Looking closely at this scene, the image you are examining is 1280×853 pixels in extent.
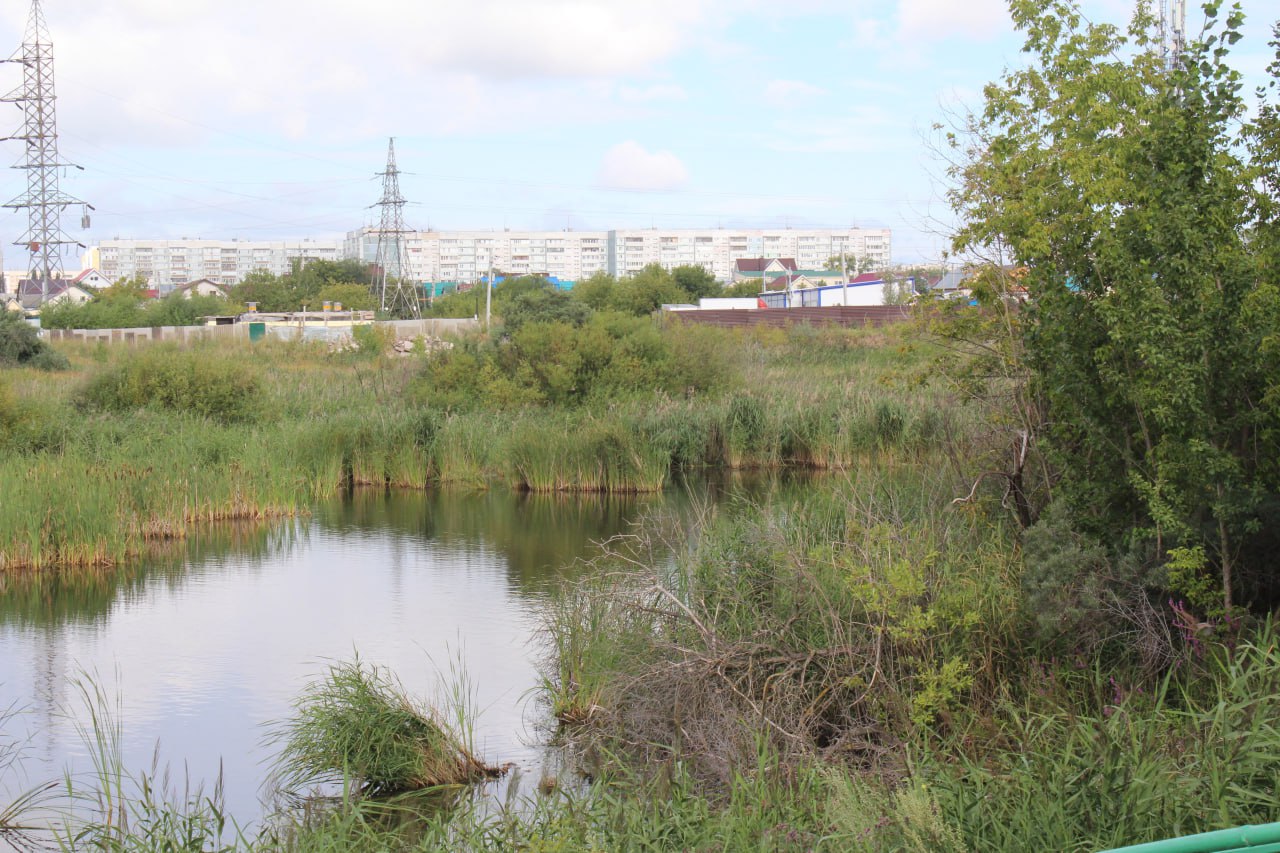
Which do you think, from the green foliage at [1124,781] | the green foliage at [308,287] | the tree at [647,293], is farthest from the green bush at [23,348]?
the green foliage at [308,287]

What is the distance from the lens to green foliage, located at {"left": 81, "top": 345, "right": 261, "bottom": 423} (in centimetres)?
2138

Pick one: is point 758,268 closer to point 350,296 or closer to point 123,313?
point 350,296

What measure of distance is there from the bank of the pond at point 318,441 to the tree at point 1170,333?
6.50 metres

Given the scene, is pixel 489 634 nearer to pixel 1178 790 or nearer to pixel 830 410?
pixel 1178 790

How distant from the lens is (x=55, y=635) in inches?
434

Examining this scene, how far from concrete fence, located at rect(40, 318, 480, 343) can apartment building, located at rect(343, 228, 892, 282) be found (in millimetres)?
116516

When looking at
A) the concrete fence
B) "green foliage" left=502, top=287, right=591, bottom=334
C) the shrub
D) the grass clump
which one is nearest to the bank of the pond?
"green foliage" left=502, top=287, right=591, bottom=334

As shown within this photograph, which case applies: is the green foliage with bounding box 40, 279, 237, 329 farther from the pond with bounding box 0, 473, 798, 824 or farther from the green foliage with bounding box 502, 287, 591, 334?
the pond with bounding box 0, 473, 798, 824

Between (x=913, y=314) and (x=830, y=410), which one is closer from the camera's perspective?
(x=913, y=314)

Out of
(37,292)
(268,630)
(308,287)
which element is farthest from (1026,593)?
(37,292)

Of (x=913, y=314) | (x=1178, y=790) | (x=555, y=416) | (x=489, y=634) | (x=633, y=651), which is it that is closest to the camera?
(x=1178, y=790)

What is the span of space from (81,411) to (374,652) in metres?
13.1

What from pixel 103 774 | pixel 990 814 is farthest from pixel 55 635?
pixel 990 814

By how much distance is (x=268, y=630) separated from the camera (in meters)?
11.3
